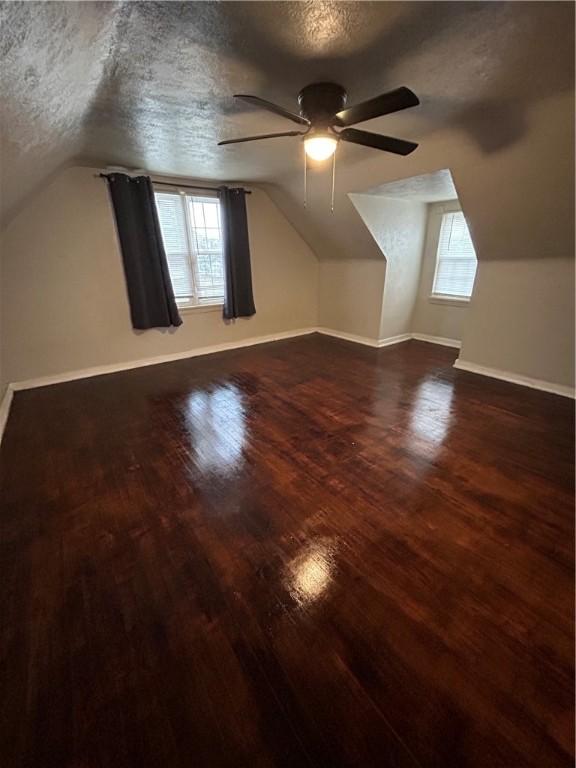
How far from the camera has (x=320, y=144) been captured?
2059mm

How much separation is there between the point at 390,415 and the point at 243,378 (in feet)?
5.79

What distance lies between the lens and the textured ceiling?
4.39ft

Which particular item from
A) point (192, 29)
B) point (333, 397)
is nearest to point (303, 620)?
point (333, 397)

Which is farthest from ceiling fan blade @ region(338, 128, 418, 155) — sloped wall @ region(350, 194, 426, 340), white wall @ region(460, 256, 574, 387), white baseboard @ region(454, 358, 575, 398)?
white baseboard @ region(454, 358, 575, 398)

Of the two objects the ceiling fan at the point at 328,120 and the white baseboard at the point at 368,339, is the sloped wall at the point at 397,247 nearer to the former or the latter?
the white baseboard at the point at 368,339

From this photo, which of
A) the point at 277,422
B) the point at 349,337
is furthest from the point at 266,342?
the point at 277,422

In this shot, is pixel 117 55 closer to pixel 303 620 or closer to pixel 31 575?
pixel 31 575

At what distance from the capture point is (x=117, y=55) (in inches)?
64.2

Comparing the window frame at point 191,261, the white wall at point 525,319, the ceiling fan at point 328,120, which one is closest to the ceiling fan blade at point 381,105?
the ceiling fan at point 328,120

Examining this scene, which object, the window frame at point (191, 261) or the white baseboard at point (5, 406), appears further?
the window frame at point (191, 261)

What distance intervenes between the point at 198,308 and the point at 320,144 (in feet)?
9.74

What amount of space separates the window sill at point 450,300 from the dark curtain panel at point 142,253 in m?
3.90

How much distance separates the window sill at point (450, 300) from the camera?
15.7 feet

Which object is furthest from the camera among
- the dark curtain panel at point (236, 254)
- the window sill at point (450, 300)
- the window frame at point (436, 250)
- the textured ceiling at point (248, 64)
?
the window sill at point (450, 300)
